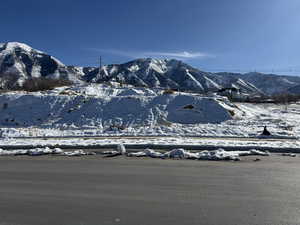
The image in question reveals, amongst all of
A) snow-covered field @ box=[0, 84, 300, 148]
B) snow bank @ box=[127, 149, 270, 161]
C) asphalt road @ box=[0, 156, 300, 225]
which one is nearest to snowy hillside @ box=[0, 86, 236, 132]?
snow-covered field @ box=[0, 84, 300, 148]

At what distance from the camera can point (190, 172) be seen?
7273 mm

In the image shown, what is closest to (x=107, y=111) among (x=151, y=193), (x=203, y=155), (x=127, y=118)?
(x=127, y=118)

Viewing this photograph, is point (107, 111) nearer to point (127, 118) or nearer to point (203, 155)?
point (127, 118)

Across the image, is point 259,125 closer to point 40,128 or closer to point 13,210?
point 40,128

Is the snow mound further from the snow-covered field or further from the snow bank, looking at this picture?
the snow bank

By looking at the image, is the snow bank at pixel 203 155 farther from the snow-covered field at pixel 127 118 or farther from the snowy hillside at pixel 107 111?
the snowy hillside at pixel 107 111

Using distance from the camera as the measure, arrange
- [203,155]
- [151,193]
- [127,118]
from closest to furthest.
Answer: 1. [151,193]
2. [203,155]
3. [127,118]

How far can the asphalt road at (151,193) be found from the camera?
4289 millimetres

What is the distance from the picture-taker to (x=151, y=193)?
5.46m

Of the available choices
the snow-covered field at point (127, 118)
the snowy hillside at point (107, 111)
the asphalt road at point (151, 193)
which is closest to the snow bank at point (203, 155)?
the asphalt road at point (151, 193)

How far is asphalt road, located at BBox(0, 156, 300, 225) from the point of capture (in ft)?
14.1

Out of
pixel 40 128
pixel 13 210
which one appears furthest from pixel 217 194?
pixel 40 128

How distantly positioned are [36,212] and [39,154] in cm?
670

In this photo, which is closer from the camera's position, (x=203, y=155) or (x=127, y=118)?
(x=203, y=155)
